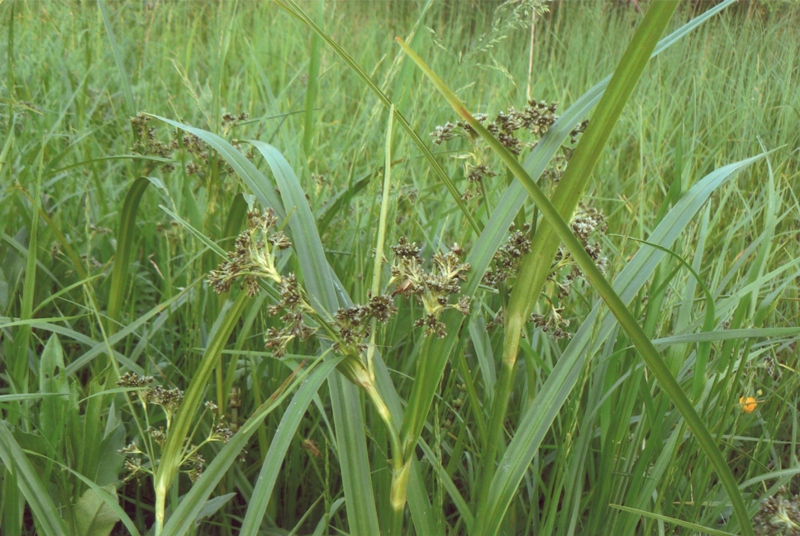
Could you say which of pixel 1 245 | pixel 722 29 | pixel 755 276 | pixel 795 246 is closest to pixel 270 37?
pixel 722 29

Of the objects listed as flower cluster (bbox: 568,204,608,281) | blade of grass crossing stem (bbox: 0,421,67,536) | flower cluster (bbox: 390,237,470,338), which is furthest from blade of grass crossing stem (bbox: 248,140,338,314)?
blade of grass crossing stem (bbox: 0,421,67,536)

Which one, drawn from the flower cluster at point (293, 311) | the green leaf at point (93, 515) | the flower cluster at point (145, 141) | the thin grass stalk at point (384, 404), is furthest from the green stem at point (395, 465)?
the flower cluster at point (145, 141)

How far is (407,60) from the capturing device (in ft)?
4.00

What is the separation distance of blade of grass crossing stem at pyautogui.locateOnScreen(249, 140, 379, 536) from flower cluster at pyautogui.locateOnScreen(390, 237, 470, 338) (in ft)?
0.36

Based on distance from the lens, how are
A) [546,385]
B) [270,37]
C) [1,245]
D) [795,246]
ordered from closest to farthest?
[546,385] < [1,245] < [795,246] < [270,37]

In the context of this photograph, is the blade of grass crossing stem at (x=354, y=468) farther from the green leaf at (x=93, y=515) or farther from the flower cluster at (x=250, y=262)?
the green leaf at (x=93, y=515)

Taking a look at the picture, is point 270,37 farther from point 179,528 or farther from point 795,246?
point 179,528

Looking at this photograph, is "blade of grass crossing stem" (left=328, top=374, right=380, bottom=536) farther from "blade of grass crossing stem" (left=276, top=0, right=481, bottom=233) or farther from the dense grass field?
"blade of grass crossing stem" (left=276, top=0, right=481, bottom=233)

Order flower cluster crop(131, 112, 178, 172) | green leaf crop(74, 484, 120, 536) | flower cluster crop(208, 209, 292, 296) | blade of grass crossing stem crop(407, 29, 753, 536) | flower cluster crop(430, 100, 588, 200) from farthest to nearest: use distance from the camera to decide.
→ 1. flower cluster crop(131, 112, 178, 172)
2. green leaf crop(74, 484, 120, 536)
3. flower cluster crop(430, 100, 588, 200)
4. flower cluster crop(208, 209, 292, 296)
5. blade of grass crossing stem crop(407, 29, 753, 536)

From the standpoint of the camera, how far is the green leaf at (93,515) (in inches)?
40.0

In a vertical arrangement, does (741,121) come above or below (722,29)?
below

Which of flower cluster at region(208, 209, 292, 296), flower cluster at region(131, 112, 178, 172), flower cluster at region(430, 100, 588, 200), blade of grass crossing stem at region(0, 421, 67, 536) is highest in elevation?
flower cluster at region(430, 100, 588, 200)

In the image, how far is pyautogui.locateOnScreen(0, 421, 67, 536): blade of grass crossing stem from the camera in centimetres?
93

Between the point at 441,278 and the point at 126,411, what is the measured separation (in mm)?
791
